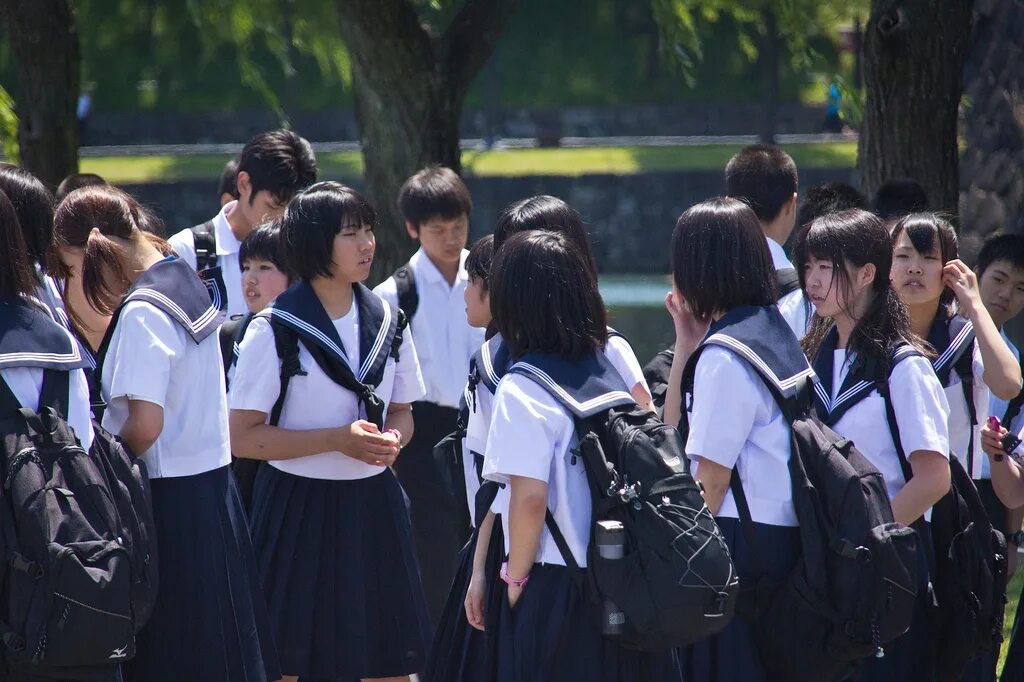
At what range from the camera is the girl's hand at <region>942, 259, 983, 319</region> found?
378cm

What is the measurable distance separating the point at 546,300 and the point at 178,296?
1046 millimetres

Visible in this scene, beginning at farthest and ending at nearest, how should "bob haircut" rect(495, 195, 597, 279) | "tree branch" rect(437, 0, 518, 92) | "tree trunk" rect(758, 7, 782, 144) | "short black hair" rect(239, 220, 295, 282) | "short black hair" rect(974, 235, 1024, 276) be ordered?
"tree trunk" rect(758, 7, 782, 144), "tree branch" rect(437, 0, 518, 92), "short black hair" rect(974, 235, 1024, 276), "short black hair" rect(239, 220, 295, 282), "bob haircut" rect(495, 195, 597, 279)

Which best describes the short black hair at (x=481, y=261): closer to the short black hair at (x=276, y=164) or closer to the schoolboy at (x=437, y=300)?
the schoolboy at (x=437, y=300)

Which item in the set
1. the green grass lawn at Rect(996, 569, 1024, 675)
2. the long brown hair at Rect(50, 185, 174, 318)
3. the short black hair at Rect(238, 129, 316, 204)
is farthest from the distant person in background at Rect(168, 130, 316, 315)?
the green grass lawn at Rect(996, 569, 1024, 675)

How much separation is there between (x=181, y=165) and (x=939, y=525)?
21509mm

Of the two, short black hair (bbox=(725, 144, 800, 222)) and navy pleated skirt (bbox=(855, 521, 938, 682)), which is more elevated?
short black hair (bbox=(725, 144, 800, 222))

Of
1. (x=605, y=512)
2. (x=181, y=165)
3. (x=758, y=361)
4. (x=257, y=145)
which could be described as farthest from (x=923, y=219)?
(x=181, y=165)

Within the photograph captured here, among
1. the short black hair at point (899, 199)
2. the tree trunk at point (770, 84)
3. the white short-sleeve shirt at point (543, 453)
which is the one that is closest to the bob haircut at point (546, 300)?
the white short-sleeve shirt at point (543, 453)

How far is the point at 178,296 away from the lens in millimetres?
3406

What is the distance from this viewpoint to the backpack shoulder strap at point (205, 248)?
5.25 meters

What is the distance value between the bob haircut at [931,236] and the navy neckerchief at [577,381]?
142cm

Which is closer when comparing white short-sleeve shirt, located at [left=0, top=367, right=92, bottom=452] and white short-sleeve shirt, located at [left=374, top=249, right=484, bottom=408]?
white short-sleeve shirt, located at [left=0, top=367, right=92, bottom=452]

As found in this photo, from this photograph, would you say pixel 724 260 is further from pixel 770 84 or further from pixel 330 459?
pixel 770 84

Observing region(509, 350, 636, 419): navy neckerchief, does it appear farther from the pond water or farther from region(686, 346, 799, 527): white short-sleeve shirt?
the pond water
